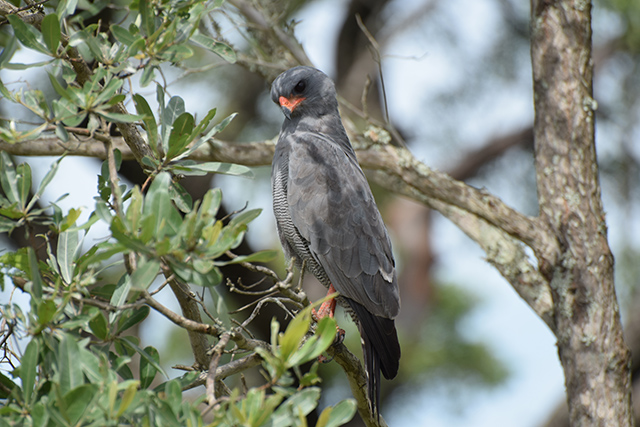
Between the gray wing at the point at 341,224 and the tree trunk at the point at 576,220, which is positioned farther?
the tree trunk at the point at 576,220

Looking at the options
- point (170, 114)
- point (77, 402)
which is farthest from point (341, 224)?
point (77, 402)

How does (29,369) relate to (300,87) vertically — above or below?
below

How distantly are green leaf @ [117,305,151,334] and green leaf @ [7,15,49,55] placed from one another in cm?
71

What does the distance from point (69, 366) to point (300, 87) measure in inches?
100

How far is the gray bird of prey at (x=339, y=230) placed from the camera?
2.98m

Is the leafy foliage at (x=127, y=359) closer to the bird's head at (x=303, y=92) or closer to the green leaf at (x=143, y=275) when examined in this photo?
the green leaf at (x=143, y=275)

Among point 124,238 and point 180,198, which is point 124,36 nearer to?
point 180,198

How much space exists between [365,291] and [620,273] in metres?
5.19

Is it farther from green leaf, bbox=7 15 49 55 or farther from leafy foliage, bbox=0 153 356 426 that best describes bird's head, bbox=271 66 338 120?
leafy foliage, bbox=0 153 356 426

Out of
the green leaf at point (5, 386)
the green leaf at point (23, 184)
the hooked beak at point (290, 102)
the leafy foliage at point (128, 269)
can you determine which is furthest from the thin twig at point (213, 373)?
the hooked beak at point (290, 102)

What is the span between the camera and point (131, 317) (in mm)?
1717

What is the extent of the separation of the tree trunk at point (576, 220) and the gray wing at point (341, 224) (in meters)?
1.10

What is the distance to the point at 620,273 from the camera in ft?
23.6

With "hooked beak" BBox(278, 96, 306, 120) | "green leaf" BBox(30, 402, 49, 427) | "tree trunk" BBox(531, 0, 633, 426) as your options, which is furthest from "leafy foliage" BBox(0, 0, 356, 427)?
"tree trunk" BBox(531, 0, 633, 426)
